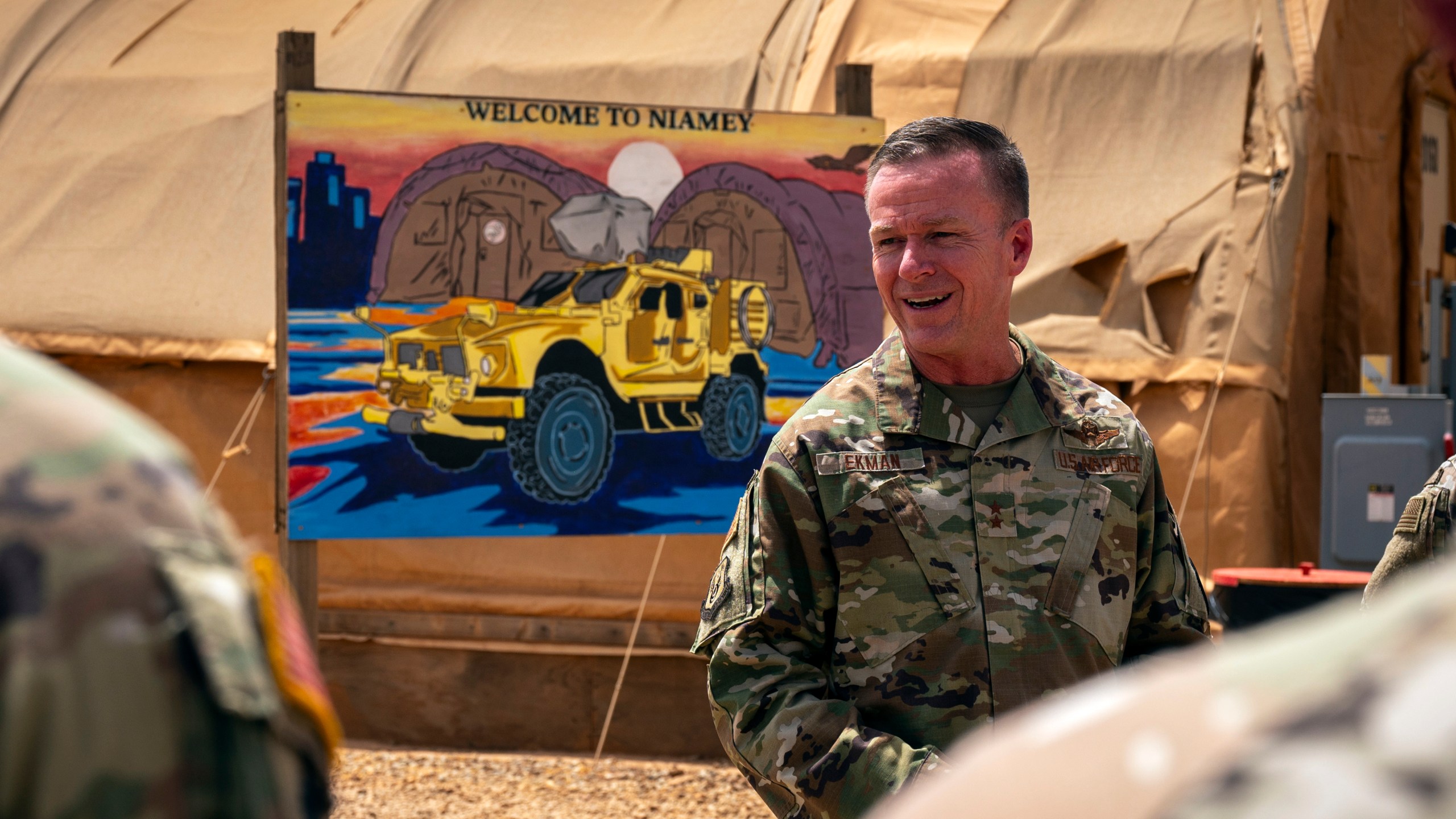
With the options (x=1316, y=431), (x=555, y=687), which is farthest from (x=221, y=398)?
(x=1316, y=431)

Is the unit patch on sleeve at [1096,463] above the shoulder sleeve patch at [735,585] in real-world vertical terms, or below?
above

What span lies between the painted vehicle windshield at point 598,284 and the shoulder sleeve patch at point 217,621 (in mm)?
4602

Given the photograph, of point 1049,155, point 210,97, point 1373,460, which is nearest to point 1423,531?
point 1373,460

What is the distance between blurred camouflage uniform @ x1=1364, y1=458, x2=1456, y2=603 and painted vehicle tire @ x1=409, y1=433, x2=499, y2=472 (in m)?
3.18

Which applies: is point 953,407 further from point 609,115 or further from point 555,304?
point 609,115

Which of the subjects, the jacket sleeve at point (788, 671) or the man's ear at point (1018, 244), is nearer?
the jacket sleeve at point (788, 671)

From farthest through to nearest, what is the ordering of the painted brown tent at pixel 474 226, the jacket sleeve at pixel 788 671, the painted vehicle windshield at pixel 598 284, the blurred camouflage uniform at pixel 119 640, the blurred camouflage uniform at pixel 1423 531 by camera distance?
the painted vehicle windshield at pixel 598 284
the painted brown tent at pixel 474 226
the blurred camouflage uniform at pixel 1423 531
the jacket sleeve at pixel 788 671
the blurred camouflage uniform at pixel 119 640

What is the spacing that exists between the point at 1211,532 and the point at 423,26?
4.80 m

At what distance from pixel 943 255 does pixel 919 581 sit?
517mm

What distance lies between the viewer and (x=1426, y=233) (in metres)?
7.77

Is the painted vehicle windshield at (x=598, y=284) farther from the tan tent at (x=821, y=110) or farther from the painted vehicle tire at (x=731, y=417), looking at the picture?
the tan tent at (x=821, y=110)

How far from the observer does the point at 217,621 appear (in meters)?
0.82

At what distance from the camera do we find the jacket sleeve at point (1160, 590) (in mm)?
2232

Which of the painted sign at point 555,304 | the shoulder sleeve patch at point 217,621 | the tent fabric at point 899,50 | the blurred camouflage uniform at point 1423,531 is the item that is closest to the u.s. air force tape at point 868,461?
the blurred camouflage uniform at point 1423,531
